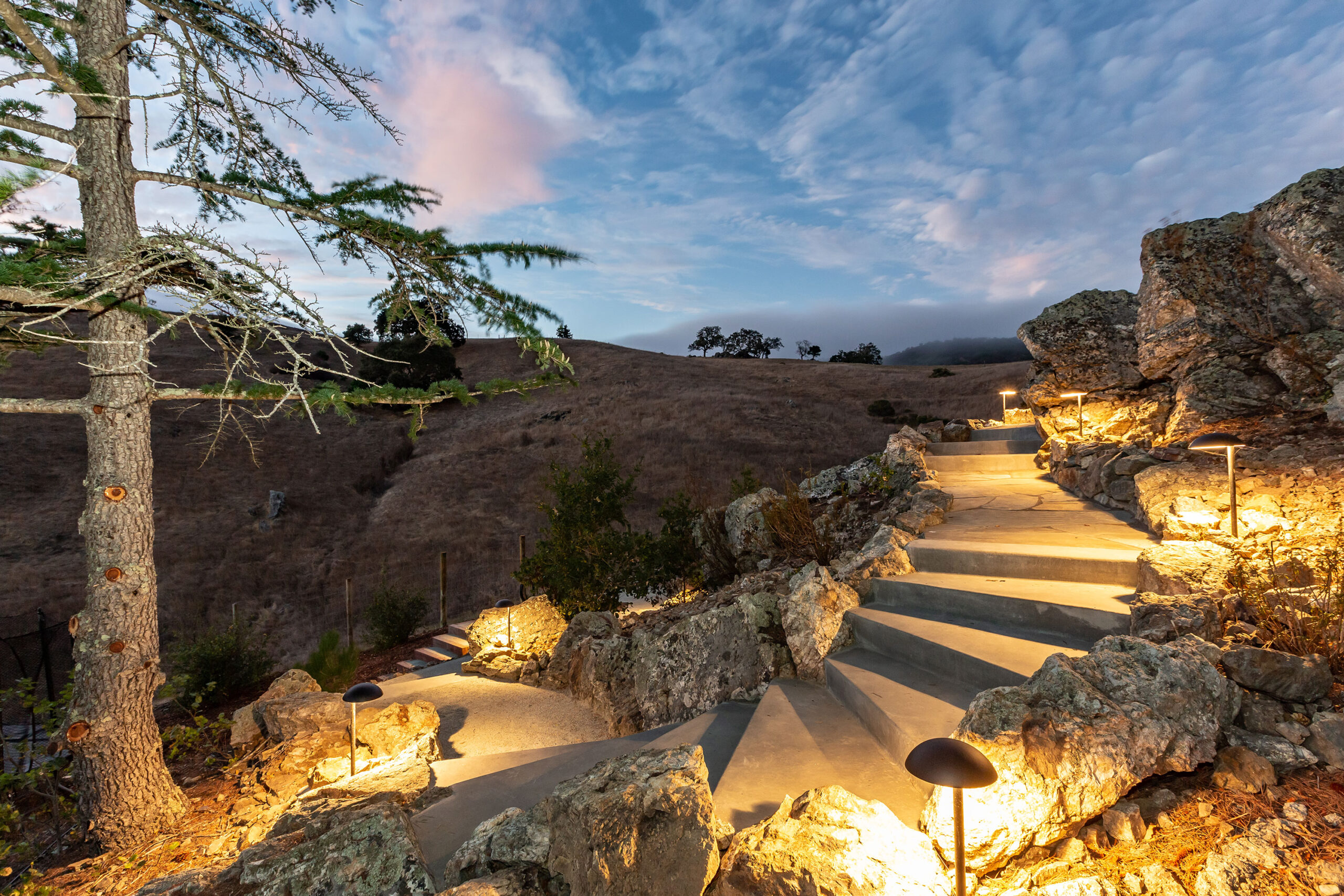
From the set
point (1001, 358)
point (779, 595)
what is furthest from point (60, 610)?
point (1001, 358)

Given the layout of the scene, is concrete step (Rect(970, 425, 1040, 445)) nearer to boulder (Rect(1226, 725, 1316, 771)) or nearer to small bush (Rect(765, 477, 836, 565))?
small bush (Rect(765, 477, 836, 565))

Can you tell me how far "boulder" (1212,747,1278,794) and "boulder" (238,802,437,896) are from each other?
3.53 meters

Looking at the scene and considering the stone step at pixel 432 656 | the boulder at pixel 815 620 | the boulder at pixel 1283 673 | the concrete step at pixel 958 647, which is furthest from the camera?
the stone step at pixel 432 656

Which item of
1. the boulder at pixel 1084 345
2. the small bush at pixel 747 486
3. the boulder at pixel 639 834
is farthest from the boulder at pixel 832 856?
the boulder at pixel 1084 345

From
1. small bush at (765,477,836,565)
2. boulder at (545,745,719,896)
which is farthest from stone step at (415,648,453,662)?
boulder at (545,745,719,896)

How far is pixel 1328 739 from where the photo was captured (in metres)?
2.29

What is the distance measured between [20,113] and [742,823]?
21.9 feet

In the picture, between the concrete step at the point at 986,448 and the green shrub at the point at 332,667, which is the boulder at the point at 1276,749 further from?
the green shrub at the point at 332,667

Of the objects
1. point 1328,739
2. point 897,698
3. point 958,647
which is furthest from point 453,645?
point 1328,739

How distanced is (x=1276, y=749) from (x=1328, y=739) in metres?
0.18

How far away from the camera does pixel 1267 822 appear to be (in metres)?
2.07

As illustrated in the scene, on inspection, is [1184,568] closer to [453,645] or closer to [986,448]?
[986,448]

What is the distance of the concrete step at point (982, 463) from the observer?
815 cm

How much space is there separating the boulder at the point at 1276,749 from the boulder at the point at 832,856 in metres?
1.53
